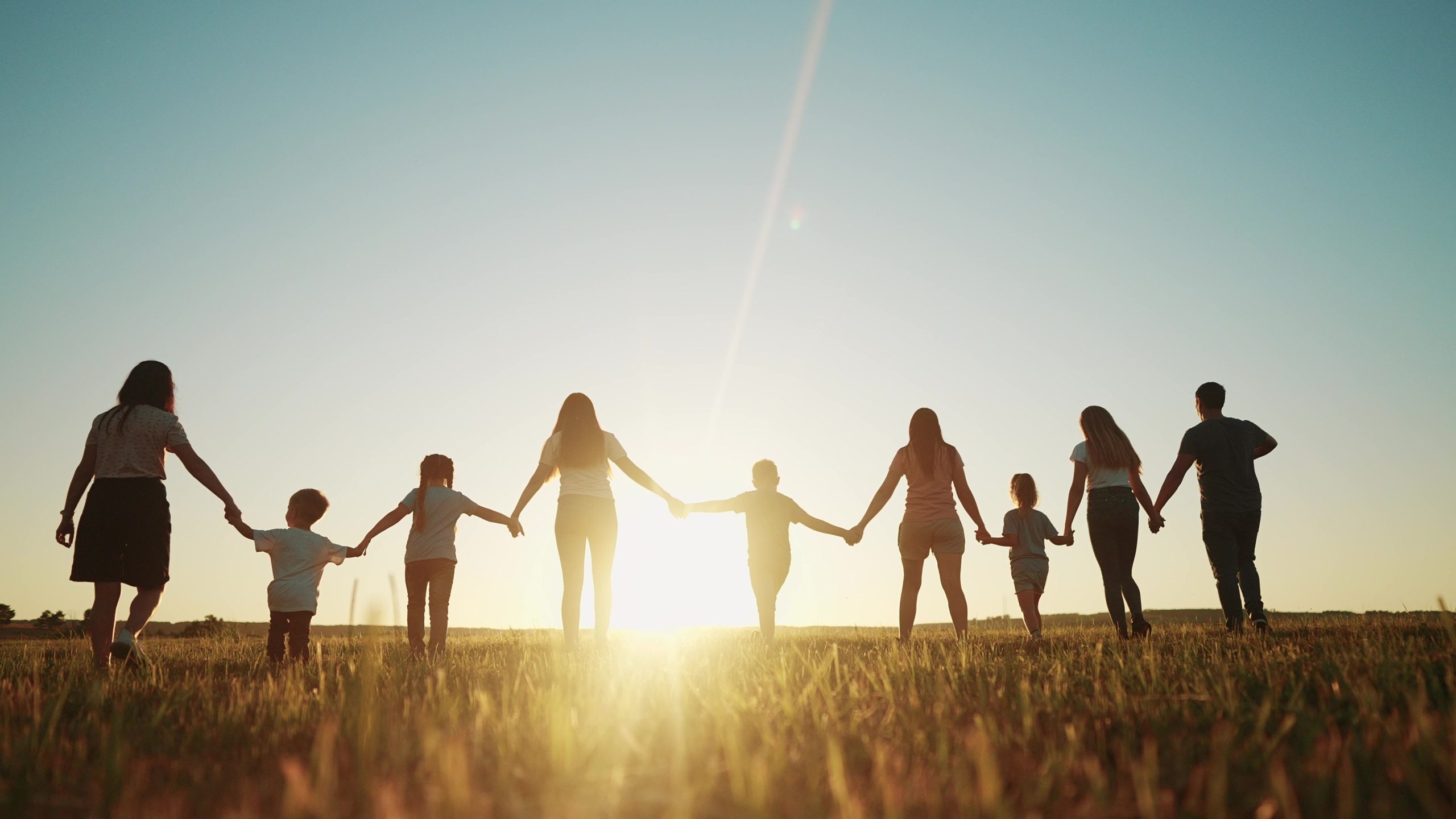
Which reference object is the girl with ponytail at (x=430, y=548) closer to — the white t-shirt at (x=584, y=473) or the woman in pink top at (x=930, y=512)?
the white t-shirt at (x=584, y=473)

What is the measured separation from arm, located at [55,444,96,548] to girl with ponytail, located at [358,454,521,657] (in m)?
2.39

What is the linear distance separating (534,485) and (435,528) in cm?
108

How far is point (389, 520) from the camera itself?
8.66 metres

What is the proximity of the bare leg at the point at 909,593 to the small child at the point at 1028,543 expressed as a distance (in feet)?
5.30

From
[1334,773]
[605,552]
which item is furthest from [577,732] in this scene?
[605,552]

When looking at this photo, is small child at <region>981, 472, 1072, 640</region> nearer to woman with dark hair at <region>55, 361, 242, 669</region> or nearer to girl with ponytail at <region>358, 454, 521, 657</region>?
girl with ponytail at <region>358, 454, 521, 657</region>

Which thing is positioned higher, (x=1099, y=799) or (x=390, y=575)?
(x=390, y=575)

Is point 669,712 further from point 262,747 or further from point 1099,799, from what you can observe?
point 1099,799

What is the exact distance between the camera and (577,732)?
2.68 m

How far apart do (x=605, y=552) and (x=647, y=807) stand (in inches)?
260

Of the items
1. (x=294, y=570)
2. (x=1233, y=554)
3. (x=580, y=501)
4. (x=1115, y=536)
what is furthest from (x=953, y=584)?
(x=294, y=570)

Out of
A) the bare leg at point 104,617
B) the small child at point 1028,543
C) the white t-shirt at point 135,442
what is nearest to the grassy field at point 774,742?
the bare leg at point 104,617

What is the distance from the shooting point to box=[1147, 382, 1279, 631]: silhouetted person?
862 cm

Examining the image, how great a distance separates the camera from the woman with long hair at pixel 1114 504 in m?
8.59
